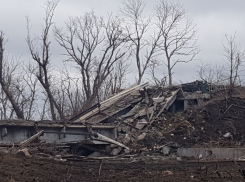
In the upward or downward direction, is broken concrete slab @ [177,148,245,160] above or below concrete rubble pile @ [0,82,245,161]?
below

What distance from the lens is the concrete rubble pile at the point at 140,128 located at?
57.0 ft

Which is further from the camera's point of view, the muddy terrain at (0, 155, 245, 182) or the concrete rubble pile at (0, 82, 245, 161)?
the concrete rubble pile at (0, 82, 245, 161)

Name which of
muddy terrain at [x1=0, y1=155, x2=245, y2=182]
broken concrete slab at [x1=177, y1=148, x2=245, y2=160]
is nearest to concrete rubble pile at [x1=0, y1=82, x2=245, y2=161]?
broken concrete slab at [x1=177, y1=148, x2=245, y2=160]

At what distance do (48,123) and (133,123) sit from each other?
Answer: 4944mm

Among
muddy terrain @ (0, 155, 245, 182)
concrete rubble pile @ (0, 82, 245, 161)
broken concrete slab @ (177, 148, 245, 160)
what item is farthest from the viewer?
concrete rubble pile @ (0, 82, 245, 161)

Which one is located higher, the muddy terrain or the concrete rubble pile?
the concrete rubble pile

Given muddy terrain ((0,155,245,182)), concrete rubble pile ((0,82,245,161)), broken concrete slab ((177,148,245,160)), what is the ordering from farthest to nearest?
concrete rubble pile ((0,82,245,161)) < broken concrete slab ((177,148,245,160)) < muddy terrain ((0,155,245,182))

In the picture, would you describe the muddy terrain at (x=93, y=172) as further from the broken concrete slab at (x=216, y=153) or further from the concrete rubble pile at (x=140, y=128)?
the broken concrete slab at (x=216, y=153)

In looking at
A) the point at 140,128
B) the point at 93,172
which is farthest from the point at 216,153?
the point at 93,172

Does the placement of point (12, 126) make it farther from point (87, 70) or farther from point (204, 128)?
point (87, 70)

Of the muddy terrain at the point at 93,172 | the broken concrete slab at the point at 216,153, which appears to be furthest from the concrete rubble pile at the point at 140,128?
the muddy terrain at the point at 93,172

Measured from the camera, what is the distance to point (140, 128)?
21281 mm

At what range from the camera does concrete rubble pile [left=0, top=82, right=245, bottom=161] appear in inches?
684

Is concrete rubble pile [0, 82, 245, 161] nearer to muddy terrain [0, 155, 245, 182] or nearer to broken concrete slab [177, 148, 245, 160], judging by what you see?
broken concrete slab [177, 148, 245, 160]
